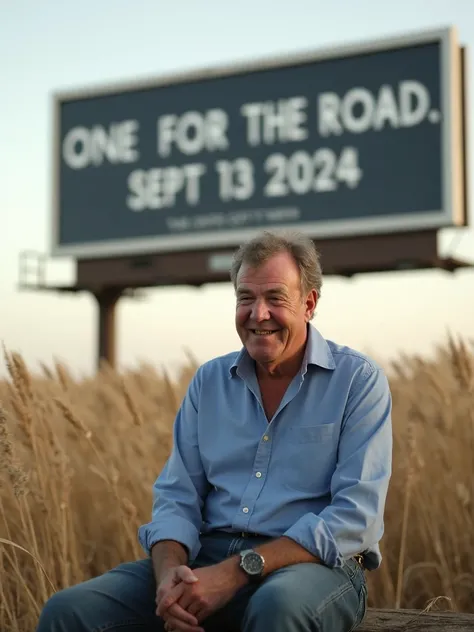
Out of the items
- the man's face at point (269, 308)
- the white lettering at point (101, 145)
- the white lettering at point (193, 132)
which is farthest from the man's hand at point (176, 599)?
the white lettering at point (101, 145)

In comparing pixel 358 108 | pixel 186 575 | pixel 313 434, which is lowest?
pixel 186 575

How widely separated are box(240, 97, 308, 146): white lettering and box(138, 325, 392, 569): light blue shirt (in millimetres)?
12114

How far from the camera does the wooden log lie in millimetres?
2217

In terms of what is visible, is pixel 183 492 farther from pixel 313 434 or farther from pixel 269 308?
pixel 269 308

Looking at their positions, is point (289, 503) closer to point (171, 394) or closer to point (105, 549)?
point (171, 394)

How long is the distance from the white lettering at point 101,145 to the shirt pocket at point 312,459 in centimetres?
1374

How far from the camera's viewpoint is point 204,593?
2.01 meters

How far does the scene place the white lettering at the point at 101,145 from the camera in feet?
51.5

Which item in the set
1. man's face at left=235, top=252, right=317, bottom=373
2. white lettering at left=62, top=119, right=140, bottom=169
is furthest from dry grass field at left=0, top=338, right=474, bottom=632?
white lettering at left=62, top=119, right=140, bottom=169

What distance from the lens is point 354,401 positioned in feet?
7.36

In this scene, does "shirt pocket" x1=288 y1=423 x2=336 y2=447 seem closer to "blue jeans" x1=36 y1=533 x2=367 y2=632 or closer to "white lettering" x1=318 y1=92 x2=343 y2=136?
"blue jeans" x1=36 y1=533 x2=367 y2=632

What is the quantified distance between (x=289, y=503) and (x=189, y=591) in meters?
0.33

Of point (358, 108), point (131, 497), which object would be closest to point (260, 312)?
point (131, 497)

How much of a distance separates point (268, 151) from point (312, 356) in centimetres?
1230
